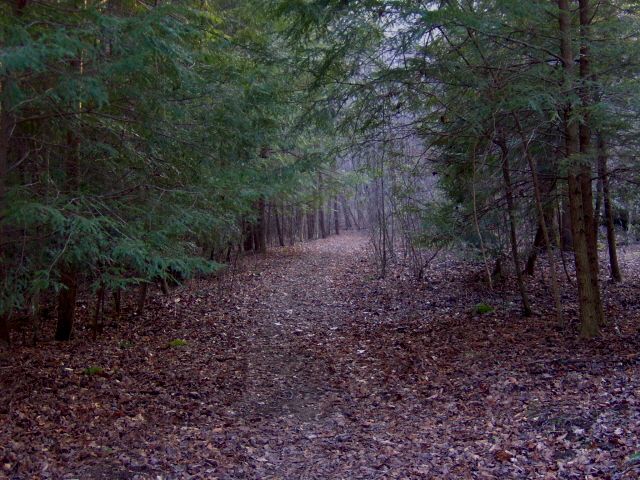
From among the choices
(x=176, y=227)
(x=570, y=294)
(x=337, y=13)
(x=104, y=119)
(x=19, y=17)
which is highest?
(x=337, y=13)

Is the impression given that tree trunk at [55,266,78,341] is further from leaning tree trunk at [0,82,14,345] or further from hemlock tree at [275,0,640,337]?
hemlock tree at [275,0,640,337]

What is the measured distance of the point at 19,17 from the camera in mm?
5785

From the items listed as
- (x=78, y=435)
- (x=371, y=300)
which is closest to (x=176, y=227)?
(x=78, y=435)

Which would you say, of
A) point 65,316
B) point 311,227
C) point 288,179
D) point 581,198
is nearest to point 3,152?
point 288,179

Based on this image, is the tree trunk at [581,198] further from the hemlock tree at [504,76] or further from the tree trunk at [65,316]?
the tree trunk at [65,316]

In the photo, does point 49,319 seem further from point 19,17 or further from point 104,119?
point 19,17

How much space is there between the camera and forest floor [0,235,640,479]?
5.55 meters

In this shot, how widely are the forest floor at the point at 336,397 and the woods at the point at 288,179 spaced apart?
0.04 meters

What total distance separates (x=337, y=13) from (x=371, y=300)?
8.58m

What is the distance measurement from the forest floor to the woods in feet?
0.14

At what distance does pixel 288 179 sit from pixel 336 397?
417 cm

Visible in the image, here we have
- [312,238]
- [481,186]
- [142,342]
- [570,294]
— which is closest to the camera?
[481,186]

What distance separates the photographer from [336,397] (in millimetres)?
7902

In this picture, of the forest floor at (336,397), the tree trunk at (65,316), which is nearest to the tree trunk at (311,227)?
the forest floor at (336,397)
